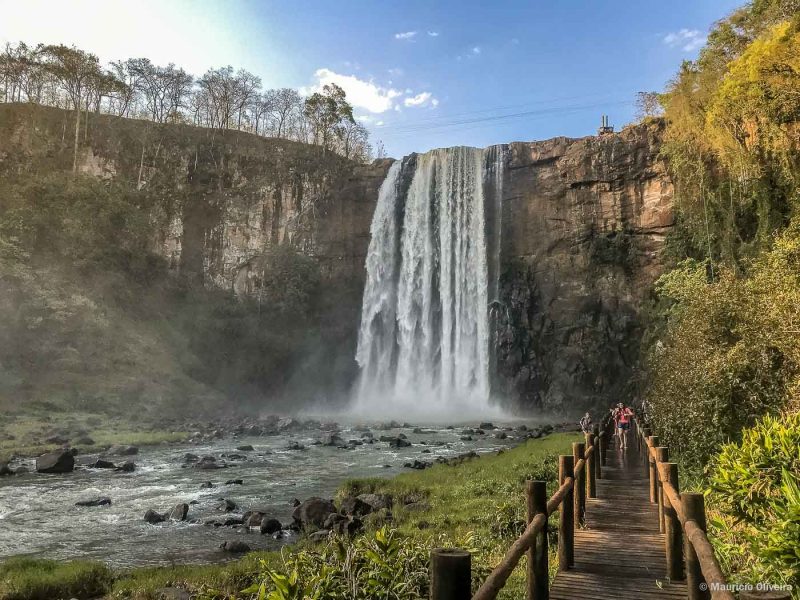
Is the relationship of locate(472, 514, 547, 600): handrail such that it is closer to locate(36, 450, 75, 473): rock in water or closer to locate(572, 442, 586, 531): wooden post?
locate(572, 442, 586, 531): wooden post

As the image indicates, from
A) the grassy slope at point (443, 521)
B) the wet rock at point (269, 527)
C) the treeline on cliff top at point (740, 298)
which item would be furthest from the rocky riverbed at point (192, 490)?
the treeline on cliff top at point (740, 298)

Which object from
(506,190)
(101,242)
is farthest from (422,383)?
(101,242)

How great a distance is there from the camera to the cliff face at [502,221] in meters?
38.4

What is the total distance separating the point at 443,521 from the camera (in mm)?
10812

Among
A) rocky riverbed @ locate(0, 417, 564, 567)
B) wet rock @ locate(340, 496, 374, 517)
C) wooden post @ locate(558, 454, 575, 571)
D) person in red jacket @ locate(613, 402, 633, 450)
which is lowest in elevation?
rocky riverbed @ locate(0, 417, 564, 567)

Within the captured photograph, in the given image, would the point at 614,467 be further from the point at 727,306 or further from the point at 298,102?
the point at 298,102

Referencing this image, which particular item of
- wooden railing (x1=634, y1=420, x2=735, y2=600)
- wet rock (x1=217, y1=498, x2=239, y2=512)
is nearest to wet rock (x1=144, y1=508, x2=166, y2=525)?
wet rock (x1=217, y1=498, x2=239, y2=512)

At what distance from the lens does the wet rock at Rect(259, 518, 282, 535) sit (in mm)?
11695

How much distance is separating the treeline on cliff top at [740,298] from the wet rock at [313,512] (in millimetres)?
7624

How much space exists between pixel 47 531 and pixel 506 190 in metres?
37.4

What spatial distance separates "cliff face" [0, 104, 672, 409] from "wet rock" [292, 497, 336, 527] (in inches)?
1142

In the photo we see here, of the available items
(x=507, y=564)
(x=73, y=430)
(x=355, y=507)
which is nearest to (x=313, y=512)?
(x=355, y=507)

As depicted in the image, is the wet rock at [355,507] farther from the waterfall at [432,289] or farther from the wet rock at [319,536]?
the waterfall at [432,289]

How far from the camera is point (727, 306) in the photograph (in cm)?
1418
